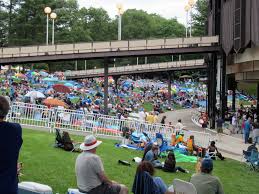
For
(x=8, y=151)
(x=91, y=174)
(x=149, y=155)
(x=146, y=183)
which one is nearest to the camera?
(x=8, y=151)

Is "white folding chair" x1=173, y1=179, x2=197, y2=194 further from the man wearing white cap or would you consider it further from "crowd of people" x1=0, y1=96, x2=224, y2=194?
the man wearing white cap

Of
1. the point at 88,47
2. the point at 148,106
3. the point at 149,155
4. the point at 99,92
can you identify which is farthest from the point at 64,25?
the point at 149,155

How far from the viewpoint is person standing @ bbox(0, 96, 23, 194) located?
4.55m

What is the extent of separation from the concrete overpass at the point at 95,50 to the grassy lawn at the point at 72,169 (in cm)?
1923

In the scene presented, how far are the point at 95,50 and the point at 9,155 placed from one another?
1318 inches

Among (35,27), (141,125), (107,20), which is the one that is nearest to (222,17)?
(141,125)

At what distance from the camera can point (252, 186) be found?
14.2 m

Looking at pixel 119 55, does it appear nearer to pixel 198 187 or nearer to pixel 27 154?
pixel 27 154

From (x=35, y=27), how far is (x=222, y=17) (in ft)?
180

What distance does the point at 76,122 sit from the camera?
75.5ft

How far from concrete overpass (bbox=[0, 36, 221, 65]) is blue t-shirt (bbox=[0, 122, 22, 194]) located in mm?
33211

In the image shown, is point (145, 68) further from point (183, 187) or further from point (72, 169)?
point (183, 187)

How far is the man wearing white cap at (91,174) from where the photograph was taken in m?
7.12

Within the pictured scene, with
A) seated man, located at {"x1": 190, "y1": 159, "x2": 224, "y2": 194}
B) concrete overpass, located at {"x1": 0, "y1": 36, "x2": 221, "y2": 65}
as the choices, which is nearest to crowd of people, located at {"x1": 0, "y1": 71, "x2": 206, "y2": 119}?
concrete overpass, located at {"x1": 0, "y1": 36, "x2": 221, "y2": 65}
